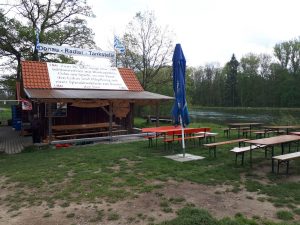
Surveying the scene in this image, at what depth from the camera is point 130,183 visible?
611cm

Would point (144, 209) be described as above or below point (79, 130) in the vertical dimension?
below

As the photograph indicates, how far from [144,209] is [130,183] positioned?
57.6 inches

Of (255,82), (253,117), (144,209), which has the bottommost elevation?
(144,209)

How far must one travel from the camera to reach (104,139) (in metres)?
12.8

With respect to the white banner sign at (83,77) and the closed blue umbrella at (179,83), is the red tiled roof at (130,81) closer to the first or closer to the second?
the white banner sign at (83,77)

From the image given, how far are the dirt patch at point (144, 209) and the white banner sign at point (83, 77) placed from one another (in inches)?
360

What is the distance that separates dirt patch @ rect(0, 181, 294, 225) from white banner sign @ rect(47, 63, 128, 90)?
915 cm

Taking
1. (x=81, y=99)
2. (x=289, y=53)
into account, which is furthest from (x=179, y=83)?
(x=289, y=53)

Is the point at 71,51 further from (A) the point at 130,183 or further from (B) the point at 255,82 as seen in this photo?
(B) the point at 255,82

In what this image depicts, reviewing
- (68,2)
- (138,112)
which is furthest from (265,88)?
(68,2)

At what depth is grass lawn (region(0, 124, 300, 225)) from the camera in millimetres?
4422


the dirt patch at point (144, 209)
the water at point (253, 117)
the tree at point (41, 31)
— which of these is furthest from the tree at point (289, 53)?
the dirt patch at point (144, 209)

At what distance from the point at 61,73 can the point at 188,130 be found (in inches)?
281

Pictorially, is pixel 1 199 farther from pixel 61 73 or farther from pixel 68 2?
pixel 68 2
